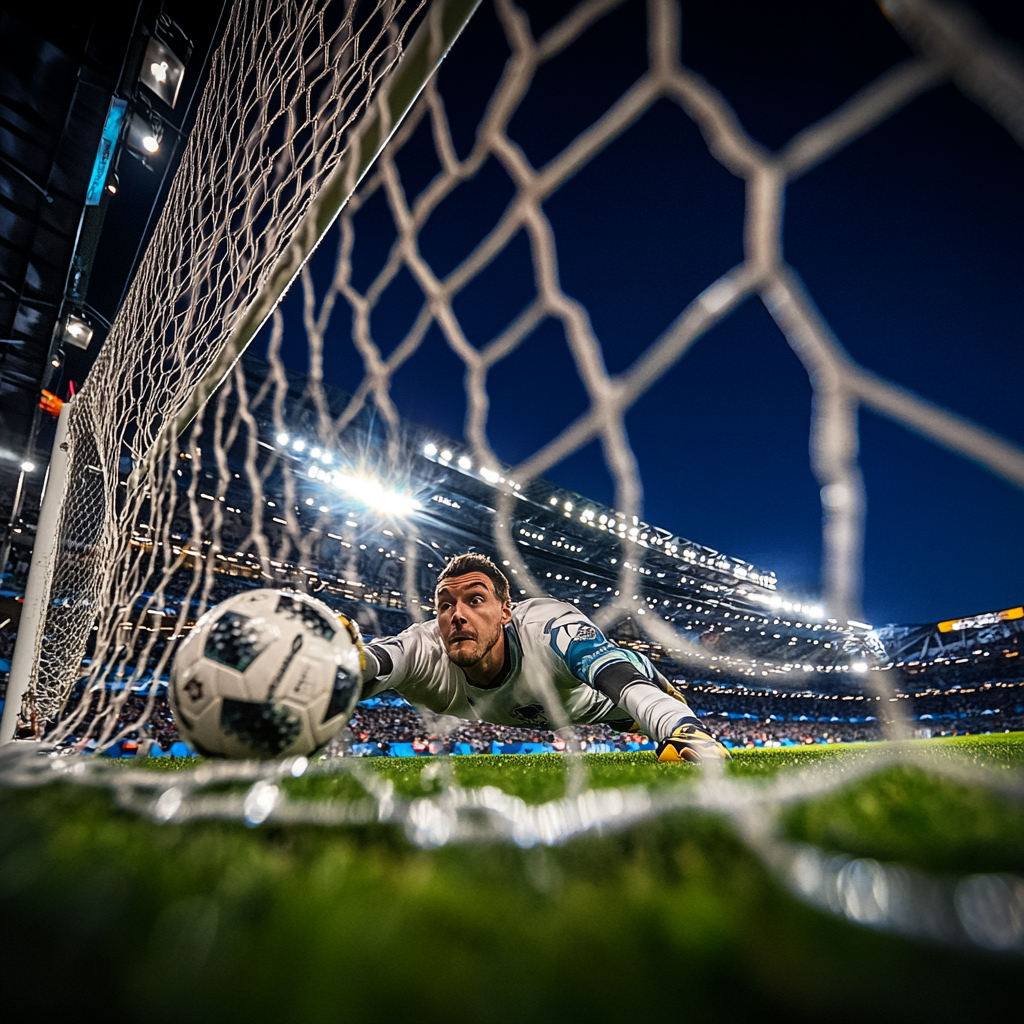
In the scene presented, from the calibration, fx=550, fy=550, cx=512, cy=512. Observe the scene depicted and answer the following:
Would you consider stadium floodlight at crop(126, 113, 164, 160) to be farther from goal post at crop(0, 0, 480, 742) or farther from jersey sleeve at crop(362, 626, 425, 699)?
jersey sleeve at crop(362, 626, 425, 699)

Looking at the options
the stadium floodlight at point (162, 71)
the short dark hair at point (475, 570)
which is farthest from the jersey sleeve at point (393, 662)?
the stadium floodlight at point (162, 71)

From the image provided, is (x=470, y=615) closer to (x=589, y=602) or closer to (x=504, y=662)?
(x=504, y=662)

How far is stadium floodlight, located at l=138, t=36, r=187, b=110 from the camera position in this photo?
4.44 m

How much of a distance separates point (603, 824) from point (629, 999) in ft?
1.34

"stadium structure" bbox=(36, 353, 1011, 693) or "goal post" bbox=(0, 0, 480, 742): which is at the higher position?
"stadium structure" bbox=(36, 353, 1011, 693)

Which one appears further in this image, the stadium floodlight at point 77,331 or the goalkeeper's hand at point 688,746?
the stadium floodlight at point 77,331

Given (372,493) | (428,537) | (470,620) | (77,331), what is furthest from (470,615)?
(428,537)

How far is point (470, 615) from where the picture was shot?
8.79ft

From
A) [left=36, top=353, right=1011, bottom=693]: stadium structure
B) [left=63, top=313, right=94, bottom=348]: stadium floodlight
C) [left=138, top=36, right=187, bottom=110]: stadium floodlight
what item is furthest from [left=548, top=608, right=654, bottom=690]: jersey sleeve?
[left=36, top=353, right=1011, bottom=693]: stadium structure

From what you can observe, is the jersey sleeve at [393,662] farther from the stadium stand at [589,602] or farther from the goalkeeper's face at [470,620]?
the stadium stand at [589,602]

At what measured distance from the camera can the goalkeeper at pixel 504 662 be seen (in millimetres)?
2506

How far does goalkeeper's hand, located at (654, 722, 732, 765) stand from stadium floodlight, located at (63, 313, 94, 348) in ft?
25.7

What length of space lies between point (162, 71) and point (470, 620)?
5.37m

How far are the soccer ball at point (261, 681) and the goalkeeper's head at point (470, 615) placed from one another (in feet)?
3.22
